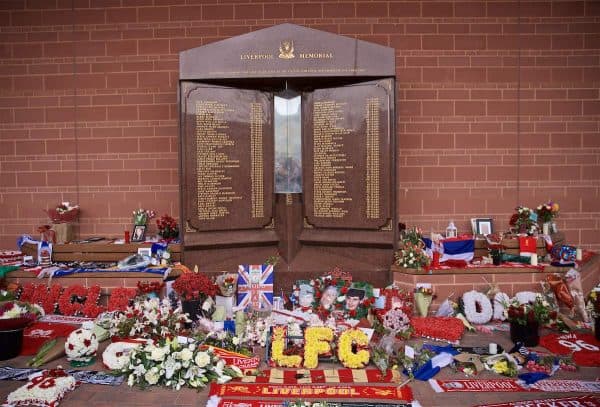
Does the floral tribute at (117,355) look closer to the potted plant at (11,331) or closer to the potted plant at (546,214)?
the potted plant at (11,331)

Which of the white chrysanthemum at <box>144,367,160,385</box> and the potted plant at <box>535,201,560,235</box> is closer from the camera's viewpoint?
the white chrysanthemum at <box>144,367,160,385</box>

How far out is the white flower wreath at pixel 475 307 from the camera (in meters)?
5.39

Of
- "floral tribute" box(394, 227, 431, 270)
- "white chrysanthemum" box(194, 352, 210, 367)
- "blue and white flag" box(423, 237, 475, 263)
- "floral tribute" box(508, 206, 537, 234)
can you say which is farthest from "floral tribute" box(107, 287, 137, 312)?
"floral tribute" box(508, 206, 537, 234)

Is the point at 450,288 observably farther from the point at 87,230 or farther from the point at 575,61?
the point at 87,230

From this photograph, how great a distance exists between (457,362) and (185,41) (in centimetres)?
574

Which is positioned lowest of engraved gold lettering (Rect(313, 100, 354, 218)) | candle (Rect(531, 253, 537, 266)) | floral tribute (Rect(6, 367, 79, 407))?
floral tribute (Rect(6, 367, 79, 407))

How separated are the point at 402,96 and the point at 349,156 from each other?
1580mm

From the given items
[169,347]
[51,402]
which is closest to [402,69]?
[169,347]

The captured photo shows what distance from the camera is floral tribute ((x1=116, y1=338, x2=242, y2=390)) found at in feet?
12.8

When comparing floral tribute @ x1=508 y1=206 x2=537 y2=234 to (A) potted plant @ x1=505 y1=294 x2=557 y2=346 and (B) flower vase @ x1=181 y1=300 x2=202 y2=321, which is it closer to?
(A) potted plant @ x1=505 y1=294 x2=557 y2=346

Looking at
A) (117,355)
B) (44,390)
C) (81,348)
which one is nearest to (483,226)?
(117,355)

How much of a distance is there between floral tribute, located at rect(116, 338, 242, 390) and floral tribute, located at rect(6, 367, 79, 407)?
476mm

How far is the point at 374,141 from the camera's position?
6.04m

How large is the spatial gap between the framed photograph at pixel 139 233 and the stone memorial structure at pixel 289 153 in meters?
0.85
